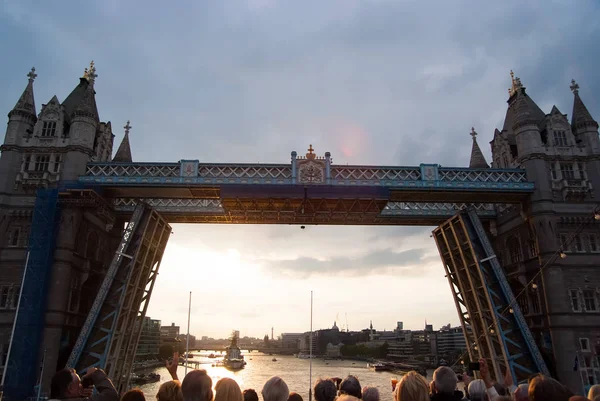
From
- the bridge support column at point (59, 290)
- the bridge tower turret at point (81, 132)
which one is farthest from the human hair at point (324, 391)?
the bridge tower turret at point (81, 132)

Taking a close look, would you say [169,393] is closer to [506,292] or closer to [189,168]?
[189,168]

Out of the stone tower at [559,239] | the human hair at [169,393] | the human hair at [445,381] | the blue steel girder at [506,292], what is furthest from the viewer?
the stone tower at [559,239]

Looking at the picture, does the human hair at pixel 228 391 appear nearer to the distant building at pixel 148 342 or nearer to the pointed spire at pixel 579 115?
the pointed spire at pixel 579 115

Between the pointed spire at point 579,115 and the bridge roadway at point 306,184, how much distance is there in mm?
6091

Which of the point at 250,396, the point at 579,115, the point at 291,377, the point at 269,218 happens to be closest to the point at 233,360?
the point at 291,377

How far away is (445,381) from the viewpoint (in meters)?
6.23

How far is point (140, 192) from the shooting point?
3297 cm

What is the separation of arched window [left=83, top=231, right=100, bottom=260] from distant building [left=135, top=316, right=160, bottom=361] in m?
121

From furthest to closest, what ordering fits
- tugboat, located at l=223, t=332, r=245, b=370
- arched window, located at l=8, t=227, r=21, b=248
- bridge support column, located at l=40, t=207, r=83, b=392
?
tugboat, located at l=223, t=332, r=245, b=370 < arched window, located at l=8, t=227, r=21, b=248 < bridge support column, located at l=40, t=207, r=83, b=392

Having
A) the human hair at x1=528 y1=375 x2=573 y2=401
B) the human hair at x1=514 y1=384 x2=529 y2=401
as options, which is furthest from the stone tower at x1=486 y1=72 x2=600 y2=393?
the human hair at x1=528 y1=375 x2=573 y2=401

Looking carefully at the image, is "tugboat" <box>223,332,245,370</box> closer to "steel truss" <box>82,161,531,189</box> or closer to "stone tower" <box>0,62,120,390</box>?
"stone tower" <box>0,62,120,390</box>

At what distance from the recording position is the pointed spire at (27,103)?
107 ft

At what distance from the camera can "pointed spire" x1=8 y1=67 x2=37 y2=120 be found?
107ft

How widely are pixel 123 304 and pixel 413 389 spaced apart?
28015 mm
